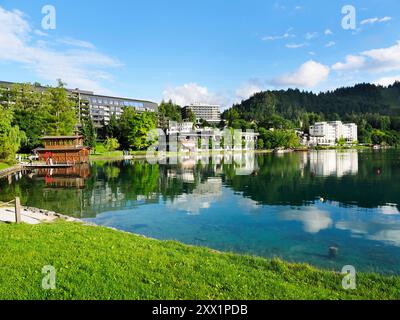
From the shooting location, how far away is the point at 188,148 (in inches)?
4838

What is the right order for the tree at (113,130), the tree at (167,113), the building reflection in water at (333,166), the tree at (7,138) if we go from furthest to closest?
the tree at (167,113)
the tree at (113,130)
the tree at (7,138)
the building reflection in water at (333,166)

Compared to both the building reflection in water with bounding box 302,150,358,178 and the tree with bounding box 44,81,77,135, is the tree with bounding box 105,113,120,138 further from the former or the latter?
the building reflection in water with bounding box 302,150,358,178

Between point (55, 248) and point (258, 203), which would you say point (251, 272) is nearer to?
point (55, 248)

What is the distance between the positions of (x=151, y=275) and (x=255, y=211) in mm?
16287

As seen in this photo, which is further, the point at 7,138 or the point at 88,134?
the point at 88,134

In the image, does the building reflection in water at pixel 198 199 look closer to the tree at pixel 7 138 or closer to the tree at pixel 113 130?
the tree at pixel 7 138

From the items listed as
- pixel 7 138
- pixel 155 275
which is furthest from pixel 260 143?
pixel 155 275

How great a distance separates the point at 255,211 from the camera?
24406mm

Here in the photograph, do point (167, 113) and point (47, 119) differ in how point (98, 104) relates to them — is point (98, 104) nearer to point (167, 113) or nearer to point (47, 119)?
point (167, 113)

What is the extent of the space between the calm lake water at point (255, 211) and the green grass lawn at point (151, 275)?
4064 millimetres

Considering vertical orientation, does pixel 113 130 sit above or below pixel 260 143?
above

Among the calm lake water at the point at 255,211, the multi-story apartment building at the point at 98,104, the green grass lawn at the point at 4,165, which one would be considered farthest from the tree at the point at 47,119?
the multi-story apartment building at the point at 98,104

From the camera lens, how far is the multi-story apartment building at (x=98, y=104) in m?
124
